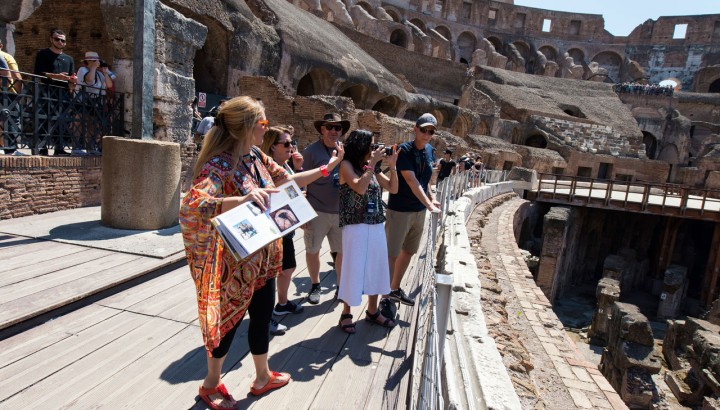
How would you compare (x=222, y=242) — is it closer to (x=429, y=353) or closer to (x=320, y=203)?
(x=429, y=353)

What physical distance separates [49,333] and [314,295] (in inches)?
76.6

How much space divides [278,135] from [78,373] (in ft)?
6.64

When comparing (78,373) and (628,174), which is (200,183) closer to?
(78,373)

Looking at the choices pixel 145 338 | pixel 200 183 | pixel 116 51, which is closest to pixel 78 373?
pixel 145 338

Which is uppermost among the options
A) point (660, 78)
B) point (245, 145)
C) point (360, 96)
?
point (660, 78)

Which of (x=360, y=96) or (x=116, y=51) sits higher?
(x=360, y=96)

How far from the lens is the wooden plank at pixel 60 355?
95.2 inches

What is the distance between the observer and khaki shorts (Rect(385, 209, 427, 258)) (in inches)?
154

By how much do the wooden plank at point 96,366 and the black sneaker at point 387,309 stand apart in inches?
61.1

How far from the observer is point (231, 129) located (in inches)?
86.3

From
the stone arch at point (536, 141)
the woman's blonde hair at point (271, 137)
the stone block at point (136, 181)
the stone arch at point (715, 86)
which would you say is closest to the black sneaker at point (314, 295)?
the woman's blonde hair at point (271, 137)

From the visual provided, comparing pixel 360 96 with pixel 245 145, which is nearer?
pixel 245 145

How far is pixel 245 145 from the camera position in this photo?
2258 mm

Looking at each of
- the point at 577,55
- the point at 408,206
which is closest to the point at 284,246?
the point at 408,206
